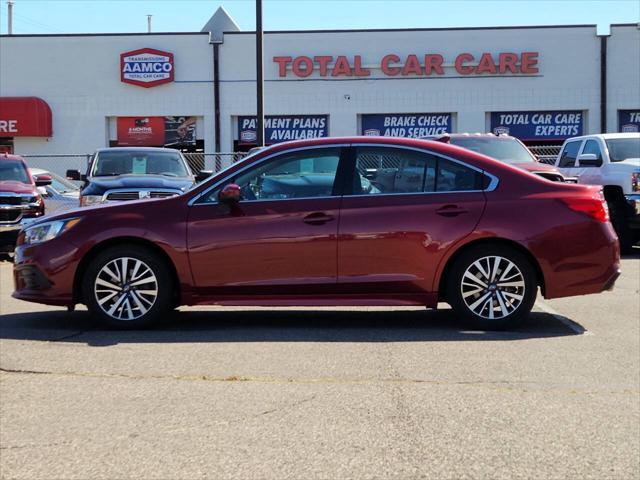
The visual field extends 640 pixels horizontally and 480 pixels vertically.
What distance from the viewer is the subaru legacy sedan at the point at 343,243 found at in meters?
7.39

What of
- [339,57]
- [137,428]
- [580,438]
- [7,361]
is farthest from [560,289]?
[339,57]

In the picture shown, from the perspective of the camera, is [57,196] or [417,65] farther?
[417,65]

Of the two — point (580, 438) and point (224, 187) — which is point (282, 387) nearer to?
point (580, 438)

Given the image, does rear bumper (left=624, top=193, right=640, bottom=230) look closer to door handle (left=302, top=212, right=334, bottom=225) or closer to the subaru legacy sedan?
the subaru legacy sedan

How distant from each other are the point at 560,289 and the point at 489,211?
954mm

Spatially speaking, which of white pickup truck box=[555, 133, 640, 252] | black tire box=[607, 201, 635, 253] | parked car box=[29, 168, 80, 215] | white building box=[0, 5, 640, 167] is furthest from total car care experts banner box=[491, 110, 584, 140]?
parked car box=[29, 168, 80, 215]

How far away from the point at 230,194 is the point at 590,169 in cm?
949

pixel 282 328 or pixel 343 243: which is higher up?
pixel 343 243

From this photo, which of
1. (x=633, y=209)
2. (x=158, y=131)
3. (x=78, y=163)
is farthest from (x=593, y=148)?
(x=78, y=163)

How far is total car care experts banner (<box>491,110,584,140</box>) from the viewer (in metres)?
30.5

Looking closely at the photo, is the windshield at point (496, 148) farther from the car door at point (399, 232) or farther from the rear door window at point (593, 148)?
the car door at point (399, 232)

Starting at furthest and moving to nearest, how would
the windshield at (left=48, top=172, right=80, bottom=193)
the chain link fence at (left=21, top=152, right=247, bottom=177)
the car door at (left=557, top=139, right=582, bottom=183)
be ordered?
the chain link fence at (left=21, top=152, right=247, bottom=177)
the windshield at (left=48, top=172, right=80, bottom=193)
the car door at (left=557, top=139, right=582, bottom=183)

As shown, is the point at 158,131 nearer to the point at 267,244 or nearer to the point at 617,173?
the point at 617,173

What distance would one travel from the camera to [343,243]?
7.38 metres
